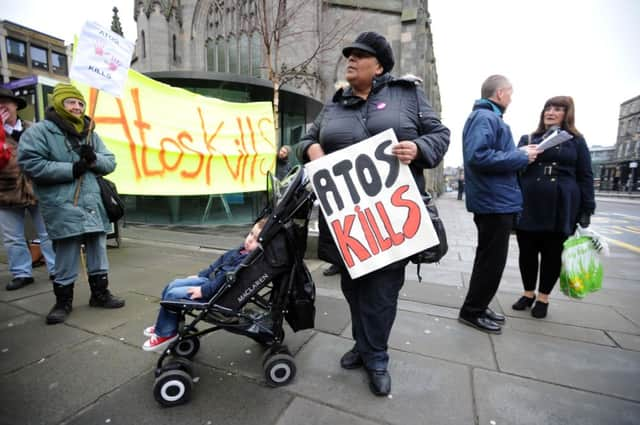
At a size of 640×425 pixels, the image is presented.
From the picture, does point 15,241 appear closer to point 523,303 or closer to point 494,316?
point 494,316

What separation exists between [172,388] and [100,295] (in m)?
1.86

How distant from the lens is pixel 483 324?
2.75 m

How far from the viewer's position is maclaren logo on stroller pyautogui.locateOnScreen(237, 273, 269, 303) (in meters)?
1.88

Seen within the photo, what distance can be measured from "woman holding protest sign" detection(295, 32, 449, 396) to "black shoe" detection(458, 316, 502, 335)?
1.29m

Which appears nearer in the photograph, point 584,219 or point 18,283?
point 584,219

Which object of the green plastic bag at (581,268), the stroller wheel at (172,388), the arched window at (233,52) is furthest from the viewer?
the arched window at (233,52)

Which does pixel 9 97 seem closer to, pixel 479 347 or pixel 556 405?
pixel 479 347

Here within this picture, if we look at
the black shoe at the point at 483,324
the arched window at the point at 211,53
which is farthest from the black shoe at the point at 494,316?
the arched window at the point at 211,53

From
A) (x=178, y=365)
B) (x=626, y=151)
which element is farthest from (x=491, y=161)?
(x=626, y=151)

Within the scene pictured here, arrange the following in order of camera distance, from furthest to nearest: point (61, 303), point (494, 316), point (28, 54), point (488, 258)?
point (28, 54) → point (494, 316) → point (61, 303) → point (488, 258)

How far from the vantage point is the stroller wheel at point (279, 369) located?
190 cm

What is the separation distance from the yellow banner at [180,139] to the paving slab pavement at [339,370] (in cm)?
276

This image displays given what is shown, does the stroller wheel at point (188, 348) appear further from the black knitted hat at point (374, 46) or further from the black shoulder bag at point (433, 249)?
the black knitted hat at point (374, 46)

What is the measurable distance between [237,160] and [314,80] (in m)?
9.30
